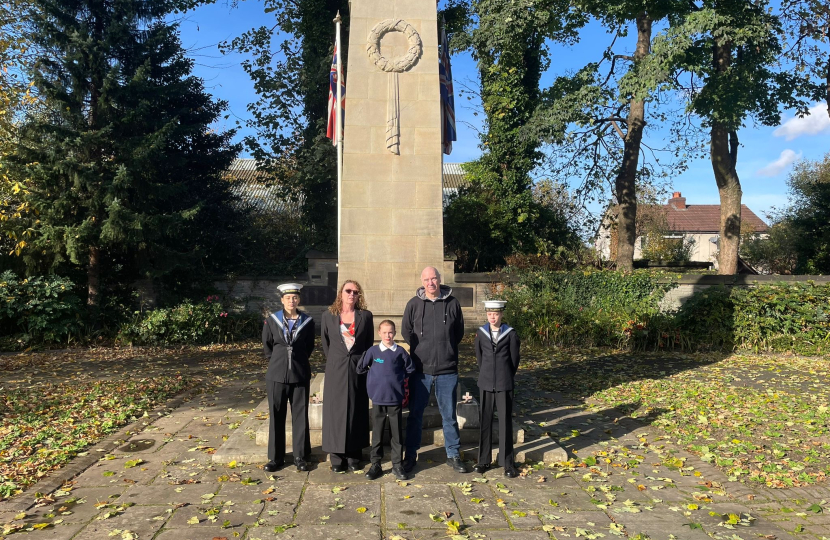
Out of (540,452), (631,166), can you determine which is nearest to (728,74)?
(631,166)

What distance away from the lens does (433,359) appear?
217 inches

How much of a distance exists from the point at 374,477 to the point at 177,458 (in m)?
2.00

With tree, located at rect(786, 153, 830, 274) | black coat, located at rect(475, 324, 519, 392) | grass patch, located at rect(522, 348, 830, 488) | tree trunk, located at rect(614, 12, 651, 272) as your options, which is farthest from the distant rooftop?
black coat, located at rect(475, 324, 519, 392)

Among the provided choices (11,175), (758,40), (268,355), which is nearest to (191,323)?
(11,175)

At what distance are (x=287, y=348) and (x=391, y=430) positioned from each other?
3.98 ft

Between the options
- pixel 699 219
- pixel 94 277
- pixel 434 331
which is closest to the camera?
pixel 434 331

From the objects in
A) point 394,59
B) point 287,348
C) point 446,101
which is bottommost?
point 287,348

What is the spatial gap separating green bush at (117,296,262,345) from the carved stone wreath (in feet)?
27.8

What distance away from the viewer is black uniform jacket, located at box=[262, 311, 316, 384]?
18.0 feet

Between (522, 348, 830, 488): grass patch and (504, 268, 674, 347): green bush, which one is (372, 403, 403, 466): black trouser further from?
(504, 268, 674, 347): green bush

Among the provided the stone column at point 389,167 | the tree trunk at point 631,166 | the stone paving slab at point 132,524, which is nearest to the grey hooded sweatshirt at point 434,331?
the stone column at point 389,167

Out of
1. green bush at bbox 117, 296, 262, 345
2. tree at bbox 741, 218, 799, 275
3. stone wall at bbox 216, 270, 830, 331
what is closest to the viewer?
green bush at bbox 117, 296, 262, 345

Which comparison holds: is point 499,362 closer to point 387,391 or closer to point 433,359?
point 433,359

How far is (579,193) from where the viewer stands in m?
19.2
